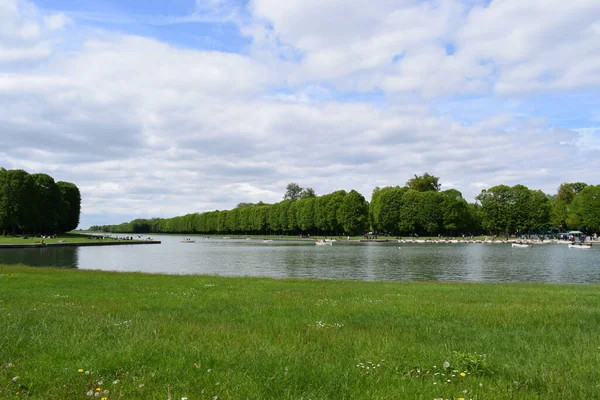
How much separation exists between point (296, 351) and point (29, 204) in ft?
341

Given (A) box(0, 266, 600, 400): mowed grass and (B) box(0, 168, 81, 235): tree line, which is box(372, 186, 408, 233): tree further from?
(A) box(0, 266, 600, 400): mowed grass

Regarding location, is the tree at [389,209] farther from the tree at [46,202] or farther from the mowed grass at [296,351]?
the mowed grass at [296,351]

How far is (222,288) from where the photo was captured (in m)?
19.4

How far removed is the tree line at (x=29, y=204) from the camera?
303 feet

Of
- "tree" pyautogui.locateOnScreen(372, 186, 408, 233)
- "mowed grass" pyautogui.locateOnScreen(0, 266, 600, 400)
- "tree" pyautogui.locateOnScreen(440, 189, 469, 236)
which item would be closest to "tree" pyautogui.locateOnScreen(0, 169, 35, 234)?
"tree" pyautogui.locateOnScreen(372, 186, 408, 233)

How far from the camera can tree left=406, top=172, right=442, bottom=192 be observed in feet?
483

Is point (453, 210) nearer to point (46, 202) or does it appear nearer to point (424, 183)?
point (424, 183)

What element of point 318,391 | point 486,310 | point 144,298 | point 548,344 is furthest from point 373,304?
point 318,391

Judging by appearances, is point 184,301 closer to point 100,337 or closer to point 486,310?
point 100,337

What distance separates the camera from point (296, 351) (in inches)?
301

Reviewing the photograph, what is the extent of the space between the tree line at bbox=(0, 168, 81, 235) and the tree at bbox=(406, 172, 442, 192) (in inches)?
3908

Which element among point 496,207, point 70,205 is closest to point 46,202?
point 70,205

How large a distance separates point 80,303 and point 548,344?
12.0 metres

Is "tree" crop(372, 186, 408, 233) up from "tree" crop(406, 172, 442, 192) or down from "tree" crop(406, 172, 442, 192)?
down
